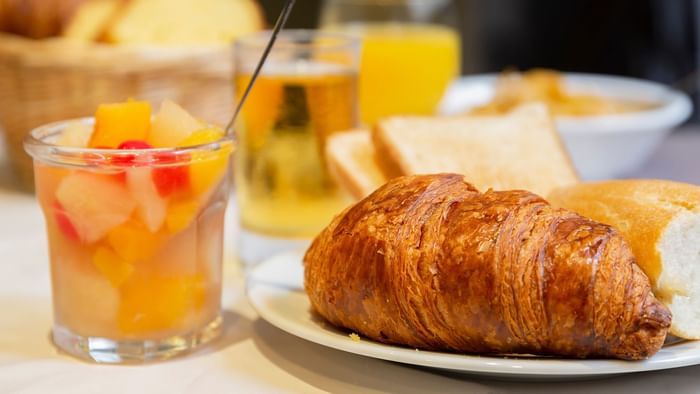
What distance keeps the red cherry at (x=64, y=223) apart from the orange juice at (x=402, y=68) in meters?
1.30

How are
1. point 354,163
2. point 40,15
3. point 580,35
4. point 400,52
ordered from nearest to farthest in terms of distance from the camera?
point 354,163 → point 40,15 → point 400,52 → point 580,35

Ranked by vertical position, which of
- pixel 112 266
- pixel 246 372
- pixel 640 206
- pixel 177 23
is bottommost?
pixel 246 372

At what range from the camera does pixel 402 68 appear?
7.82ft

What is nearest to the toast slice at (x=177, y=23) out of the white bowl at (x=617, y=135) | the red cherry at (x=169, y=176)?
the white bowl at (x=617, y=135)

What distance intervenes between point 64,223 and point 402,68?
1.38m

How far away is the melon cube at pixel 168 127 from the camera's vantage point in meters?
1.18

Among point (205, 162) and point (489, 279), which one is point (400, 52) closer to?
point (205, 162)

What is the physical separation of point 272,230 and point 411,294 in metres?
0.72

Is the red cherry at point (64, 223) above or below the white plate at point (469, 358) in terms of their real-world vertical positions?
above

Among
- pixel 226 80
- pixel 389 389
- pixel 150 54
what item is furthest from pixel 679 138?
pixel 389 389

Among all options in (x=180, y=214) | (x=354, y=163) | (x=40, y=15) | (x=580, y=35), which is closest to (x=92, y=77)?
(x=40, y=15)

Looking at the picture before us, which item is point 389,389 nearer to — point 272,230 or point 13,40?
Result: point 272,230

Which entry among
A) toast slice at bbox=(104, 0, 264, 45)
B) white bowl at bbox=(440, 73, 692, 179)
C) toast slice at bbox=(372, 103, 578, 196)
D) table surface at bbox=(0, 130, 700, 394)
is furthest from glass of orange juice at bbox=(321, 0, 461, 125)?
table surface at bbox=(0, 130, 700, 394)

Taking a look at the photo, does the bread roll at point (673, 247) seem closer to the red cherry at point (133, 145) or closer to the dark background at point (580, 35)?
the red cherry at point (133, 145)
